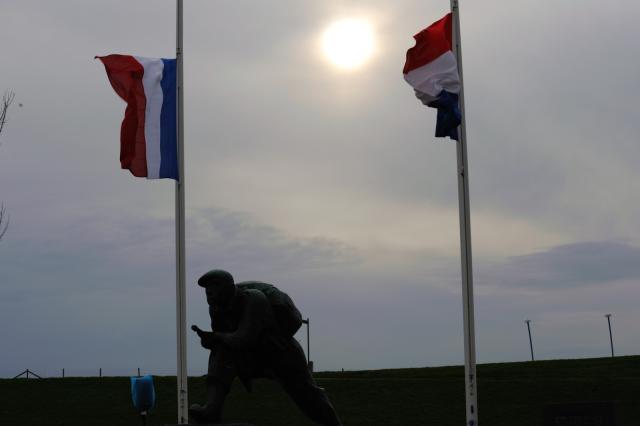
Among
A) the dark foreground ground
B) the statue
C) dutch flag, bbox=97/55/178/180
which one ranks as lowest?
the dark foreground ground

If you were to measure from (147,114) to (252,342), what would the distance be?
25.5 feet

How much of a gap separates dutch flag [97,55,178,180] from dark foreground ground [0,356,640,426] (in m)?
10.1

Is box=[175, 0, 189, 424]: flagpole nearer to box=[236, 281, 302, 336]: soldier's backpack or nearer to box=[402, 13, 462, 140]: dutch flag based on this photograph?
box=[402, 13, 462, 140]: dutch flag

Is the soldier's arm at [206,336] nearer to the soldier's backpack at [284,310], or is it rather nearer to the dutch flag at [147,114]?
the soldier's backpack at [284,310]

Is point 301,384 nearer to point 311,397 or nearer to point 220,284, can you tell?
point 311,397

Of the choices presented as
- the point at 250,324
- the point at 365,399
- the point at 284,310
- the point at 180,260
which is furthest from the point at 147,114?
the point at 365,399

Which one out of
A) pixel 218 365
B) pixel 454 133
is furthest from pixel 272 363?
pixel 454 133

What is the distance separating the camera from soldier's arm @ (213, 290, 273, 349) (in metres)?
11.1

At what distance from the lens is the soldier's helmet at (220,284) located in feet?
37.0

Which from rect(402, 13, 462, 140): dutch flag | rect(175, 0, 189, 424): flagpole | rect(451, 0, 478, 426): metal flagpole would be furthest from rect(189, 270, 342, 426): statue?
rect(175, 0, 189, 424): flagpole

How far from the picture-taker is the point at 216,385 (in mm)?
11062

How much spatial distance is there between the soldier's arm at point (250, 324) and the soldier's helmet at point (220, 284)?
26 centimetres

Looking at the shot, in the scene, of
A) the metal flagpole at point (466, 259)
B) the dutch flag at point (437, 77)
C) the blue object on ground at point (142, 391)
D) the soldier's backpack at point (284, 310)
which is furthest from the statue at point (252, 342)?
the blue object on ground at point (142, 391)

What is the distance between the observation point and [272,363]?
458 inches
